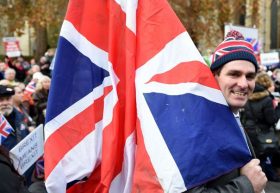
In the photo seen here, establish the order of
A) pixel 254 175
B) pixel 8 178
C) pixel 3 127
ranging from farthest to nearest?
1. pixel 3 127
2. pixel 254 175
3. pixel 8 178

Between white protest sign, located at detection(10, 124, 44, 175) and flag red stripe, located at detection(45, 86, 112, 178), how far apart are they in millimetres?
2044

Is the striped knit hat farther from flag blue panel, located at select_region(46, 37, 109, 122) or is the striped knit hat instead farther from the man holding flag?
flag blue panel, located at select_region(46, 37, 109, 122)

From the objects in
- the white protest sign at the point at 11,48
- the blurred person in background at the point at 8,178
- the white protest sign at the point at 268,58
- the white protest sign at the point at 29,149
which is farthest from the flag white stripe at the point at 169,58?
the white protest sign at the point at 11,48

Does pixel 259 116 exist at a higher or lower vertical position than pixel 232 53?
lower

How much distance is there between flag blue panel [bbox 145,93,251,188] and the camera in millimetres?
2287

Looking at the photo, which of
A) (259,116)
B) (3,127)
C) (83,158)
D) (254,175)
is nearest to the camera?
(254,175)

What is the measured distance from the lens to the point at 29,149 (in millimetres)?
4805

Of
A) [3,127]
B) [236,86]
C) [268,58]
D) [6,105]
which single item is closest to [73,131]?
[236,86]

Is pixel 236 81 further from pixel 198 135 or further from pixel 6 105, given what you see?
pixel 6 105

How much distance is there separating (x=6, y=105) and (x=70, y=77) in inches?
143

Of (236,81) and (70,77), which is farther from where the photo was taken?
(70,77)

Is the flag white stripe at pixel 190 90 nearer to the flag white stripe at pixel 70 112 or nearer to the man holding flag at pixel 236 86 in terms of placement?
the man holding flag at pixel 236 86

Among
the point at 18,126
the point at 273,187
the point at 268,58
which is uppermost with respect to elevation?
the point at 18,126

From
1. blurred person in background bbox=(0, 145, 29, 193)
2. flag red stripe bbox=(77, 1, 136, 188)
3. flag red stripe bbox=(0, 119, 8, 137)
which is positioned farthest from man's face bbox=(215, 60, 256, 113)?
flag red stripe bbox=(0, 119, 8, 137)
